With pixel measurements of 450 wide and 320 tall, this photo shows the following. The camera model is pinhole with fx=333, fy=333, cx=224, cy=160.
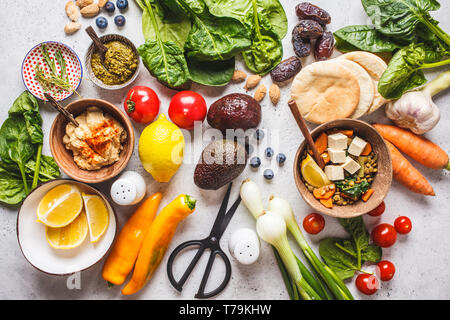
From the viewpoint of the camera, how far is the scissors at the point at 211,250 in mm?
1579

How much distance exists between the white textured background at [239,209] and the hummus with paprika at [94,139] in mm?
177

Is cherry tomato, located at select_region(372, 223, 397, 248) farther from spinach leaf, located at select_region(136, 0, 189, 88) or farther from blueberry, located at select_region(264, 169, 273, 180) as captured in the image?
spinach leaf, located at select_region(136, 0, 189, 88)

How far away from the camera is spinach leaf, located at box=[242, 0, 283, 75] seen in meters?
1.59

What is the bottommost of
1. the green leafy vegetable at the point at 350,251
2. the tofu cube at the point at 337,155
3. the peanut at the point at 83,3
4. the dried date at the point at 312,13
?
the green leafy vegetable at the point at 350,251

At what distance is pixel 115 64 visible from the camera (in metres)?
1.54

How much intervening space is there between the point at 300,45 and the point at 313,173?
2.04ft

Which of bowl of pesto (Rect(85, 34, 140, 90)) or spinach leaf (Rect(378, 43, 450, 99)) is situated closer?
spinach leaf (Rect(378, 43, 450, 99))

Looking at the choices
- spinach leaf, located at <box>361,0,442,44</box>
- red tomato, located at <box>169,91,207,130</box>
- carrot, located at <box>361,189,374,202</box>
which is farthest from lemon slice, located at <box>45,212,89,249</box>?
spinach leaf, located at <box>361,0,442,44</box>

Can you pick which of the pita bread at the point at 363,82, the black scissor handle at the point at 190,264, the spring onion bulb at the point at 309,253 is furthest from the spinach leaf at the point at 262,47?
the black scissor handle at the point at 190,264

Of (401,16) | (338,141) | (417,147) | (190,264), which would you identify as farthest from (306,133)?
(190,264)

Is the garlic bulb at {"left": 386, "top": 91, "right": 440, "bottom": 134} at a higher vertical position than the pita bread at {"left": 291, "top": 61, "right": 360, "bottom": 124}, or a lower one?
lower

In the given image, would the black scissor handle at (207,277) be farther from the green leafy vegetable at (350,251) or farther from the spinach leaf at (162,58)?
the spinach leaf at (162,58)

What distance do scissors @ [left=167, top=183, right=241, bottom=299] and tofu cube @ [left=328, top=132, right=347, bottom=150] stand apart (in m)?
0.50
